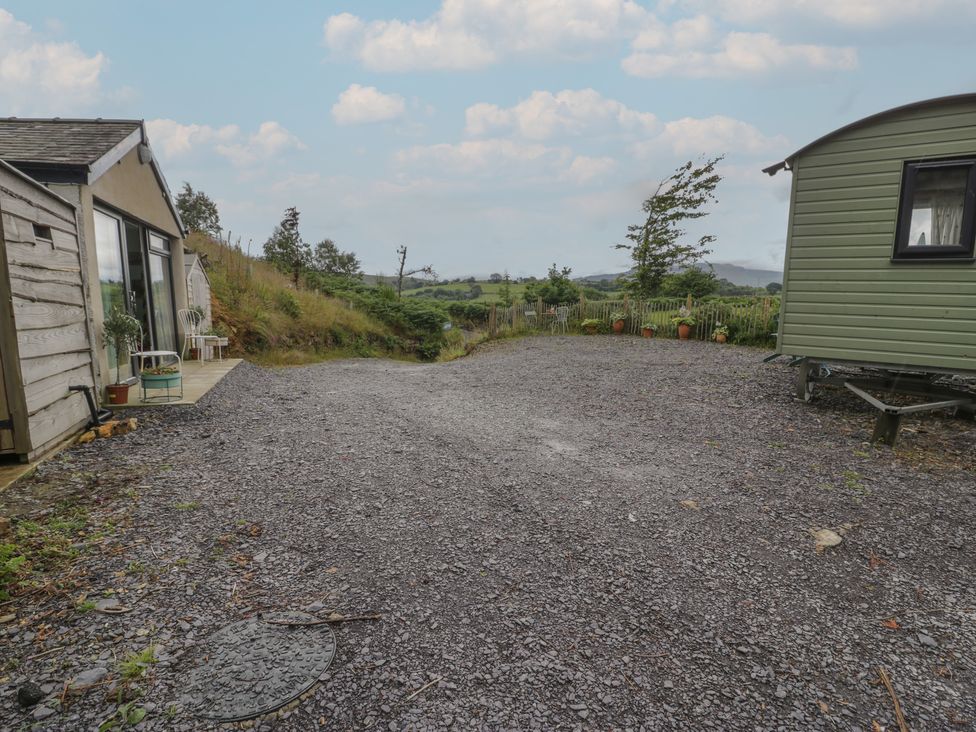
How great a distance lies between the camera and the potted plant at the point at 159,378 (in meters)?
5.82

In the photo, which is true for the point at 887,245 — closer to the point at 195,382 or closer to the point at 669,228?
the point at 195,382

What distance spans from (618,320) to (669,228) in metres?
7.45

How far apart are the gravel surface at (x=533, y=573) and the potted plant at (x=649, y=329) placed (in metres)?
9.23

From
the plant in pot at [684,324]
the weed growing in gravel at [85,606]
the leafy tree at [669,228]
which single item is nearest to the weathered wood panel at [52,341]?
the weed growing in gravel at [85,606]

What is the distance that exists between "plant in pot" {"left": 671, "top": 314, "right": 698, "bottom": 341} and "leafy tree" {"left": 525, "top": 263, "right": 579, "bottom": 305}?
5.31m

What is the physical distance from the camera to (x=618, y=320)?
51.1ft

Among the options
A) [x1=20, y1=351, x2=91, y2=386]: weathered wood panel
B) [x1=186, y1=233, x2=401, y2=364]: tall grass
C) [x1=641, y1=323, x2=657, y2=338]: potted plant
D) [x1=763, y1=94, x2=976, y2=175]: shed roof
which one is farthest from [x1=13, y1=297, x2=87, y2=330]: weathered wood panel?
[x1=641, y1=323, x2=657, y2=338]: potted plant

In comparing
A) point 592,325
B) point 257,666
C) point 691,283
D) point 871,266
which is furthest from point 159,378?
point 691,283

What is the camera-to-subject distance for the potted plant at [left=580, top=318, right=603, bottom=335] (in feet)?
52.3

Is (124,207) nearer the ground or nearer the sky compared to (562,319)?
nearer the sky

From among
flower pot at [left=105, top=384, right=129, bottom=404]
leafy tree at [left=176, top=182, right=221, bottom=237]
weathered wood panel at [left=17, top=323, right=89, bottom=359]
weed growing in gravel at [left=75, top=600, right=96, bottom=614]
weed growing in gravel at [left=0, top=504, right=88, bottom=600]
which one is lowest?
weed growing in gravel at [left=75, top=600, right=96, bottom=614]

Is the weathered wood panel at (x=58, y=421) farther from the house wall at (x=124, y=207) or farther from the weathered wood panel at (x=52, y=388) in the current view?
the house wall at (x=124, y=207)

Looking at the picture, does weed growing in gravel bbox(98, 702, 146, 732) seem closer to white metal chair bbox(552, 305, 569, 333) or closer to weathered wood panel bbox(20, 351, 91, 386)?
weathered wood panel bbox(20, 351, 91, 386)

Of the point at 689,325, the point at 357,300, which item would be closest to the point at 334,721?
the point at 689,325
